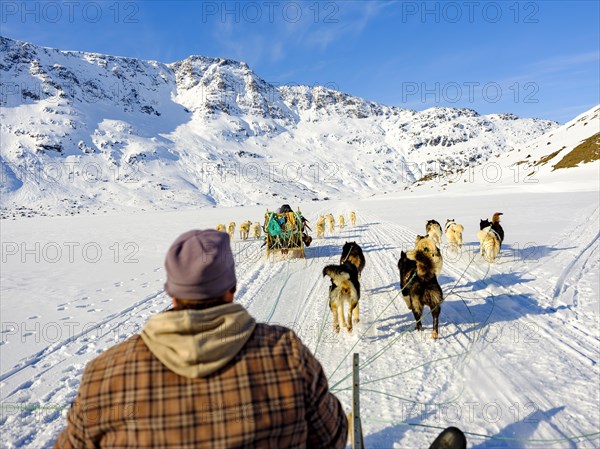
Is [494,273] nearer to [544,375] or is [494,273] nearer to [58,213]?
[544,375]

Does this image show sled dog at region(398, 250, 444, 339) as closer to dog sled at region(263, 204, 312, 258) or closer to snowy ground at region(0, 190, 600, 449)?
snowy ground at region(0, 190, 600, 449)

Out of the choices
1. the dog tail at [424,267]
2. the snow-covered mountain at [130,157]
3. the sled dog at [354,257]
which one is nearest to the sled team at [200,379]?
the dog tail at [424,267]

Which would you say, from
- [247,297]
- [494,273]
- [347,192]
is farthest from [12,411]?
[347,192]

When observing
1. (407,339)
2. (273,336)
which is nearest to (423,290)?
(407,339)

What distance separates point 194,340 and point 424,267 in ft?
14.4

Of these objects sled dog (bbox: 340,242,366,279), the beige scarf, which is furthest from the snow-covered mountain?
the beige scarf

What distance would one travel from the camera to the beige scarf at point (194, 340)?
1447 millimetres

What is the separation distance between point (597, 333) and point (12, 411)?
6874 millimetres

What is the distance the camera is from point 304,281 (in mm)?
8555

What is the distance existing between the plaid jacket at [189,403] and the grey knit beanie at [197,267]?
10.3 inches

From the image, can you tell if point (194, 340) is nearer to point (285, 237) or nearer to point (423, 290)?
point (423, 290)

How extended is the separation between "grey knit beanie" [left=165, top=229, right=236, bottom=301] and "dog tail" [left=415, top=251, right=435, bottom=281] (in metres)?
4.16

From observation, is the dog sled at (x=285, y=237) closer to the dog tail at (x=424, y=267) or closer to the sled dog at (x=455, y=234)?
the sled dog at (x=455, y=234)

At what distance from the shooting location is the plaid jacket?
1451 mm
